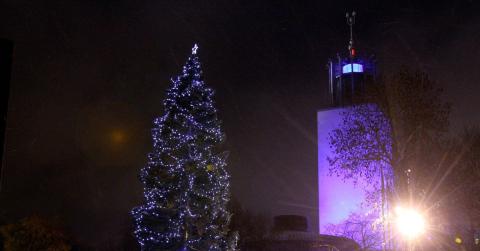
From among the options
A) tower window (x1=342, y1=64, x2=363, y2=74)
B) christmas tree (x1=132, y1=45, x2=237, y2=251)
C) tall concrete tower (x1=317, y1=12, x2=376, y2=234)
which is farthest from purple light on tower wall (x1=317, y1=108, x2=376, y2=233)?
christmas tree (x1=132, y1=45, x2=237, y2=251)

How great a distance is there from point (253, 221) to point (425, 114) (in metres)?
39.9

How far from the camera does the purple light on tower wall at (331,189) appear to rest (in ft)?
140

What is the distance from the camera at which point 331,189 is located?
43.9 metres

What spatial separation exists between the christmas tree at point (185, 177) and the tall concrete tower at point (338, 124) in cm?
1830

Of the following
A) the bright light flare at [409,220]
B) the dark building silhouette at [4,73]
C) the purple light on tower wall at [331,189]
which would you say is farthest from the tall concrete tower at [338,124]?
the dark building silhouette at [4,73]

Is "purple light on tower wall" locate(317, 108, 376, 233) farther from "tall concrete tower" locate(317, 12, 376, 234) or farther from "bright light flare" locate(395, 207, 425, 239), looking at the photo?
"bright light flare" locate(395, 207, 425, 239)

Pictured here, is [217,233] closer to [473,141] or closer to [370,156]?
[370,156]

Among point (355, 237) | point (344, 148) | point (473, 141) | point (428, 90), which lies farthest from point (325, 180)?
point (428, 90)

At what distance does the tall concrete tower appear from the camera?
4297cm

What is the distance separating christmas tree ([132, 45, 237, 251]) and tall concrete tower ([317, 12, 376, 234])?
18.3 meters

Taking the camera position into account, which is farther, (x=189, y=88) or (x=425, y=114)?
(x=189, y=88)

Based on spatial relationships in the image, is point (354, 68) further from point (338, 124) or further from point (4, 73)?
point (4, 73)

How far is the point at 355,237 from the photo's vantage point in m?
36.9

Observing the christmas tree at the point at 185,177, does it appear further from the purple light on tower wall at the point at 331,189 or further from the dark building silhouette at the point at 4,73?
the dark building silhouette at the point at 4,73
